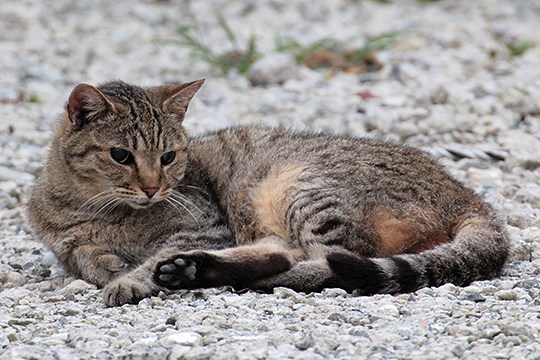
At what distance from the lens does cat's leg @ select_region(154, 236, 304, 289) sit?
5.34 metres

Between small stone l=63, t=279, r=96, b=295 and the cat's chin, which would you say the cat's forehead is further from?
small stone l=63, t=279, r=96, b=295

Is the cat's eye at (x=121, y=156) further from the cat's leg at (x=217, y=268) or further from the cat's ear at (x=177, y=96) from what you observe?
the cat's leg at (x=217, y=268)

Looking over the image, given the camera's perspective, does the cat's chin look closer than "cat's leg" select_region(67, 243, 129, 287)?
No

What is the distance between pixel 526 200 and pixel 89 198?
3110 millimetres

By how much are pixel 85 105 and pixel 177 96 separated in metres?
0.63

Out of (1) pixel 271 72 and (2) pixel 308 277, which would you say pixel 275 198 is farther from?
(1) pixel 271 72

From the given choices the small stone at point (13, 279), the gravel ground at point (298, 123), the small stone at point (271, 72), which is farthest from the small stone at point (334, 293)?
the small stone at point (271, 72)

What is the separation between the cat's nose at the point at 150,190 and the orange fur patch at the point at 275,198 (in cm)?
63

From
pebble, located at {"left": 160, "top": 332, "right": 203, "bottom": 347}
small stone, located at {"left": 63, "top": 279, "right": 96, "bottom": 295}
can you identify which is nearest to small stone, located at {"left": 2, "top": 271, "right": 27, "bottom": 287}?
small stone, located at {"left": 63, "top": 279, "right": 96, "bottom": 295}

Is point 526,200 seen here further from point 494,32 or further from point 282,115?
point 494,32

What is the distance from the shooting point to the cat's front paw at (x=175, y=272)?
533 cm

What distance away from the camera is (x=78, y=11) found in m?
13.6

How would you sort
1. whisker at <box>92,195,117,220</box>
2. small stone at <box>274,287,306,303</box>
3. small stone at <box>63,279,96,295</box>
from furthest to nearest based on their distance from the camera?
whisker at <box>92,195,117,220</box> → small stone at <box>63,279,96,295</box> → small stone at <box>274,287,306,303</box>

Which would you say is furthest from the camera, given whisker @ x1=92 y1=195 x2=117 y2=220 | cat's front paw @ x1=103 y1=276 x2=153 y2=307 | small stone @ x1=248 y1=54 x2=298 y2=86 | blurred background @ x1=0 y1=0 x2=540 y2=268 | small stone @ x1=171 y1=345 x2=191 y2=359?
small stone @ x1=248 y1=54 x2=298 y2=86
